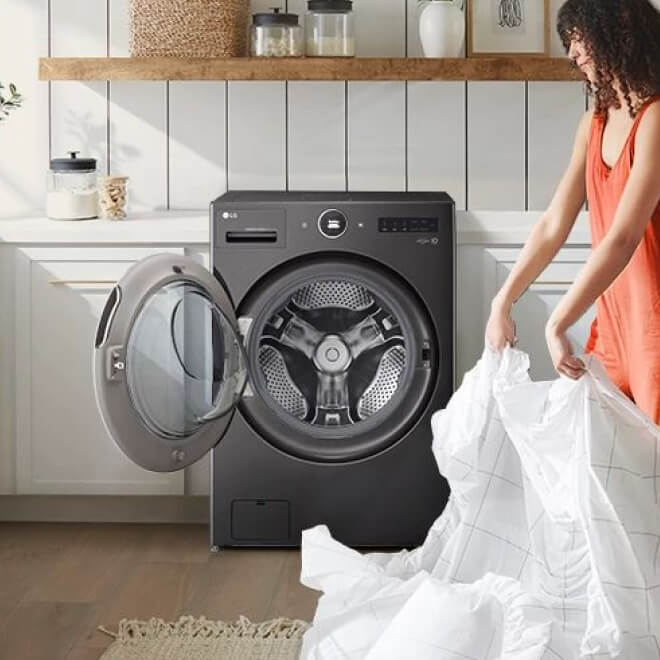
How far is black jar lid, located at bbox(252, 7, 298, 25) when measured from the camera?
3.96 m

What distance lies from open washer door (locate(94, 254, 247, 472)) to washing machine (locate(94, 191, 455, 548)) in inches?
2.4

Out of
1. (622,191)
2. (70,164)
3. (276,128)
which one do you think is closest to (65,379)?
(70,164)

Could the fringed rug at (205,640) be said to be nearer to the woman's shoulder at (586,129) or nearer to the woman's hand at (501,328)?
the woman's hand at (501,328)

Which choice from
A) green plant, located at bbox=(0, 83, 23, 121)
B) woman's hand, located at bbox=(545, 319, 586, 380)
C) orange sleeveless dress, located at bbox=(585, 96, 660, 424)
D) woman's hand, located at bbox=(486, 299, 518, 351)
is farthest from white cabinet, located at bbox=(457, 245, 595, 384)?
green plant, located at bbox=(0, 83, 23, 121)

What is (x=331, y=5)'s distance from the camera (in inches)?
157

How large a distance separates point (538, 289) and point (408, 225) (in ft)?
1.37

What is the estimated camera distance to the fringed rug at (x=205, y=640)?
2.93m

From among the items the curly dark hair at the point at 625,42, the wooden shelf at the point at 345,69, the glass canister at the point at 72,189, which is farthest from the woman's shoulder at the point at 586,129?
the glass canister at the point at 72,189

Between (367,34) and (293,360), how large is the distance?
111cm

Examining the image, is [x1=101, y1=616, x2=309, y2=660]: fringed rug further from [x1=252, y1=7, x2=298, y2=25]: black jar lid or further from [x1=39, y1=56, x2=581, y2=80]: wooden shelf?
[x1=252, y1=7, x2=298, y2=25]: black jar lid

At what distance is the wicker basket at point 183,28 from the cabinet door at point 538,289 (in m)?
1.00

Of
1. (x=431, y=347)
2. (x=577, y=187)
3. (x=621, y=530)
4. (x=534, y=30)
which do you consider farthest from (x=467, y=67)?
(x=621, y=530)

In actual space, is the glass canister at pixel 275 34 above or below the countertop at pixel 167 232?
above

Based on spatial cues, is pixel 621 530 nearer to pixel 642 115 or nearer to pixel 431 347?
pixel 642 115
